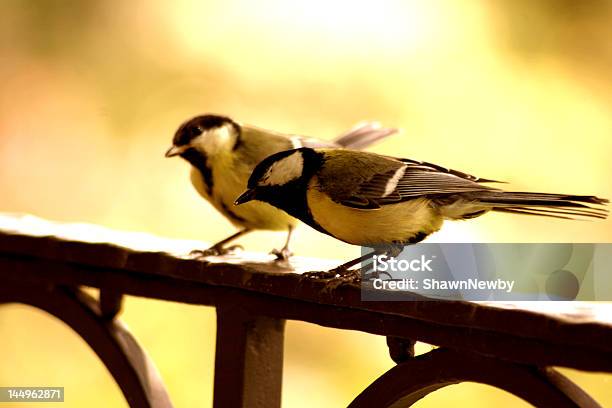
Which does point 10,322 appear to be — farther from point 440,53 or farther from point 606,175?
point 606,175

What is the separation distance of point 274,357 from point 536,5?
158 cm

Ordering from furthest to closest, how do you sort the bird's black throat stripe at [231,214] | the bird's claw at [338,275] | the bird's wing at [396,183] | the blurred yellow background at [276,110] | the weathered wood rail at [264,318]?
the blurred yellow background at [276,110] < the bird's black throat stripe at [231,214] < the bird's wing at [396,183] < the bird's claw at [338,275] < the weathered wood rail at [264,318]

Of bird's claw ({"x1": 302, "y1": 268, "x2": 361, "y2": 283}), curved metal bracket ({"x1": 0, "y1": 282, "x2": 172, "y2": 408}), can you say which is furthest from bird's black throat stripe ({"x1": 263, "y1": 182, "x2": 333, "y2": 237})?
curved metal bracket ({"x1": 0, "y1": 282, "x2": 172, "y2": 408})

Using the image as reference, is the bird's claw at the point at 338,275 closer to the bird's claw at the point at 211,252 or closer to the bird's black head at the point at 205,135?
the bird's claw at the point at 211,252

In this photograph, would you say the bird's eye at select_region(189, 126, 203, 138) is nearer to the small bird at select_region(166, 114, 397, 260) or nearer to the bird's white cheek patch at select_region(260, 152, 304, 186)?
the small bird at select_region(166, 114, 397, 260)

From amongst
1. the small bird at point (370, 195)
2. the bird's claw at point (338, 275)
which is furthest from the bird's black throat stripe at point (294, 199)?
the bird's claw at point (338, 275)

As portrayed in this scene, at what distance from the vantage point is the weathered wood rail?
0.78 m

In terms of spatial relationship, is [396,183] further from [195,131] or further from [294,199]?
[195,131]

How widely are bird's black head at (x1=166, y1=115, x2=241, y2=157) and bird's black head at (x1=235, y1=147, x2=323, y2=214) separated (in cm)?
32

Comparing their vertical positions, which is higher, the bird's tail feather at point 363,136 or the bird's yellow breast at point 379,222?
the bird's tail feather at point 363,136

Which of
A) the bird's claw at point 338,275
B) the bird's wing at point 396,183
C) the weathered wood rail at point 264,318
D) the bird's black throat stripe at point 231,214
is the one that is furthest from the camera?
the bird's black throat stripe at point 231,214

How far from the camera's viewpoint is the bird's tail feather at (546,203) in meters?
0.88

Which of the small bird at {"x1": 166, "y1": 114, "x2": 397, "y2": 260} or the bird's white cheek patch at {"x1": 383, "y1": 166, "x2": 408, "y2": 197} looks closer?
the bird's white cheek patch at {"x1": 383, "y1": 166, "x2": 408, "y2": 197}

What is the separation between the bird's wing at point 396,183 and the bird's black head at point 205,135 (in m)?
0.37
